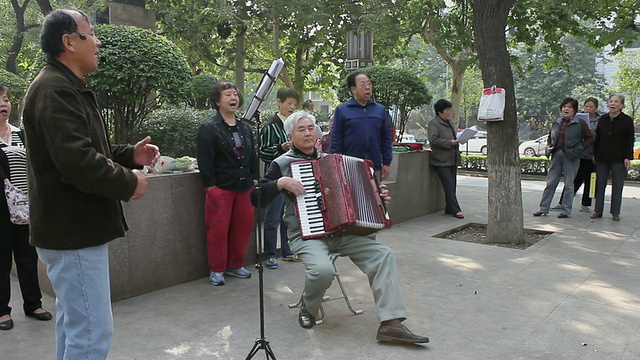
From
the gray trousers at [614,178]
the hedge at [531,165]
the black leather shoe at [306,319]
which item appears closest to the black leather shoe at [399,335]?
the black leather shoe at [306,319]

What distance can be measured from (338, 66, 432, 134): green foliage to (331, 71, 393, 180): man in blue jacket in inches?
109

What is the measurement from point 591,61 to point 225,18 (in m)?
45.0

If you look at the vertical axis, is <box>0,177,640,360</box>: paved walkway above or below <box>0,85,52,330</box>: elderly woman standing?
below

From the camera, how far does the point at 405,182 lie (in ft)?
27.2

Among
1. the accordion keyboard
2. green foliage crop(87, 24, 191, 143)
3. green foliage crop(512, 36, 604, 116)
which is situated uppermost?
green foliage crop(512, 36, 604, 116)

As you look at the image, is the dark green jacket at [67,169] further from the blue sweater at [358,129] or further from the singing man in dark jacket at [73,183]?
the blue sweater at [358,129]

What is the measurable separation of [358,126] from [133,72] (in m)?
Result: 2.43

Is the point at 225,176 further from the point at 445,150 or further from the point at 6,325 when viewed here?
the point at 445,150

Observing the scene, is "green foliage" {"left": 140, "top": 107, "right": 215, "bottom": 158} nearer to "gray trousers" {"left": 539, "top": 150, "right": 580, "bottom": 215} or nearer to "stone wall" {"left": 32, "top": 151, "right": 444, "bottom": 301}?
"stone wall" {"left": 32, "top": 151, "right": 444, "bottom": 301}

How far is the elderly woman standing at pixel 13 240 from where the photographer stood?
3.93 meters

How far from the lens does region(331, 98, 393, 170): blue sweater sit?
19.6 ft

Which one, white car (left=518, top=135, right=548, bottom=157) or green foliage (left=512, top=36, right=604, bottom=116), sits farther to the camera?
green foliage (left=512, top=36, right=604, bottom=116)

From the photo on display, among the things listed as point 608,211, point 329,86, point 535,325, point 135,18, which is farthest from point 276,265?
point 329,86

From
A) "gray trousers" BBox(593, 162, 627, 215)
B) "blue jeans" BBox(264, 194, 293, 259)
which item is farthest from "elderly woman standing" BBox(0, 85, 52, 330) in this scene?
"gray trousers" BBox(593, 162, 627, 215)
